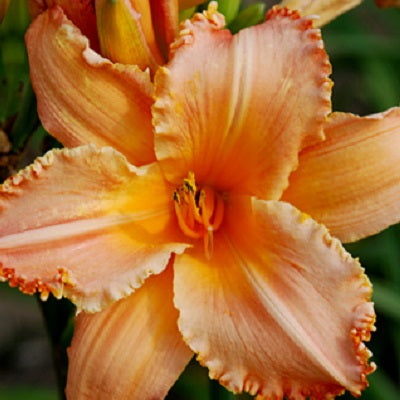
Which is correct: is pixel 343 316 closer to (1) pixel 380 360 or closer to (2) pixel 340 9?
(2) pixel 340 9

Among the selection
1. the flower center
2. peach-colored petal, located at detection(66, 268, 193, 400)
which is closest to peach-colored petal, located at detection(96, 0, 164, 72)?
the flower center

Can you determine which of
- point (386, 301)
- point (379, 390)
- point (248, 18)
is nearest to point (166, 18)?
point (248, 18)

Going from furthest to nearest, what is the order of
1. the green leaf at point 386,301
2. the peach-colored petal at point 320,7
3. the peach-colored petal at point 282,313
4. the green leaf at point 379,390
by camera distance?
1. the green leaf at point 379,390
2. the green leaf at point 386,301
3. the peach-colored petal at point 320,7
4. the peach-colored petal at point 282,313

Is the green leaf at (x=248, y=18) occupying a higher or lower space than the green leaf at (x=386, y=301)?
higher

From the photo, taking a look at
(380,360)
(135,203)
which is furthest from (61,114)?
(380,360)

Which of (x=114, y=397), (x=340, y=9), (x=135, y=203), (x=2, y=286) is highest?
(x=340, y=9)

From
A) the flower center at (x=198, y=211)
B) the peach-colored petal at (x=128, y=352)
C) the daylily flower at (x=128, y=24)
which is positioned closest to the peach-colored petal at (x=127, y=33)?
the daylily flower at (x=128, y=24)

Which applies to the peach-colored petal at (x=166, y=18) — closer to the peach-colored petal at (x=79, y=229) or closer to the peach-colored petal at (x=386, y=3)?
the peach-colored petal at (x=79, y=229)

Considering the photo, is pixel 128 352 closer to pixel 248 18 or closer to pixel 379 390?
pixel 248 18
